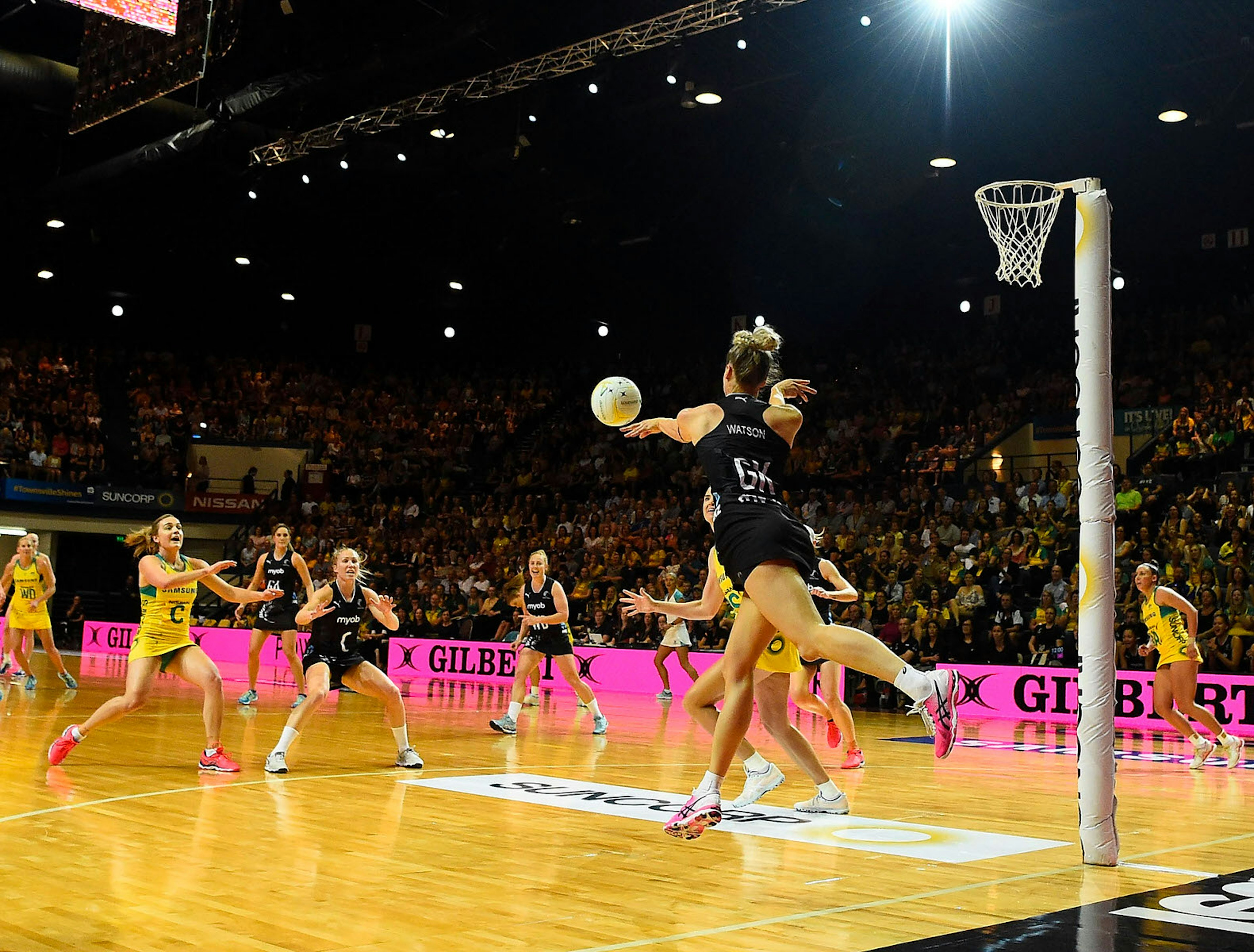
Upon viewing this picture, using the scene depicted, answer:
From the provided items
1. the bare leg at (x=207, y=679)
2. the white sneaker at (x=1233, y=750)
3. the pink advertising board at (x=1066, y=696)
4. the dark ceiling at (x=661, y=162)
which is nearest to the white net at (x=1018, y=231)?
the white sneaker at (x=1233, y=750)

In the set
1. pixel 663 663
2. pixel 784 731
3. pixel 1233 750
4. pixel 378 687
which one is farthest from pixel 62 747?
pixel 663 663

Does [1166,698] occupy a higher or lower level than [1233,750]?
higher

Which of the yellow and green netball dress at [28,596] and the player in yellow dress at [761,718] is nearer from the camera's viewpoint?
the player in yellow dress at [761,718]

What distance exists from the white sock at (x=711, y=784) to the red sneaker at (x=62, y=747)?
5723mm

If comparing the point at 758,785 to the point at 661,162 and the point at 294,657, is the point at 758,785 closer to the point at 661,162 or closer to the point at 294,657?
the point at 294,657

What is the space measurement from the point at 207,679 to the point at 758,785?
166 inches

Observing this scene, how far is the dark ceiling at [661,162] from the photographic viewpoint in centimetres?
1734

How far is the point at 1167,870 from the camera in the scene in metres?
5.83

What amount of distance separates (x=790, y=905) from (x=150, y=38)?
13085mm

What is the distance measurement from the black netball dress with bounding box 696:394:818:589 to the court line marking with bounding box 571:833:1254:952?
142cm

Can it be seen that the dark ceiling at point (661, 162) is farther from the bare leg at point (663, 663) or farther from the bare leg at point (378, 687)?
the bare leg at point (378, 687)

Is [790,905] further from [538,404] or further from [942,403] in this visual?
[538,404]

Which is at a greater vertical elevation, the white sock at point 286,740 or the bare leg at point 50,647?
the bare leg at point 50,647

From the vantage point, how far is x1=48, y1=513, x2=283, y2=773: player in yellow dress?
918 centimetres
